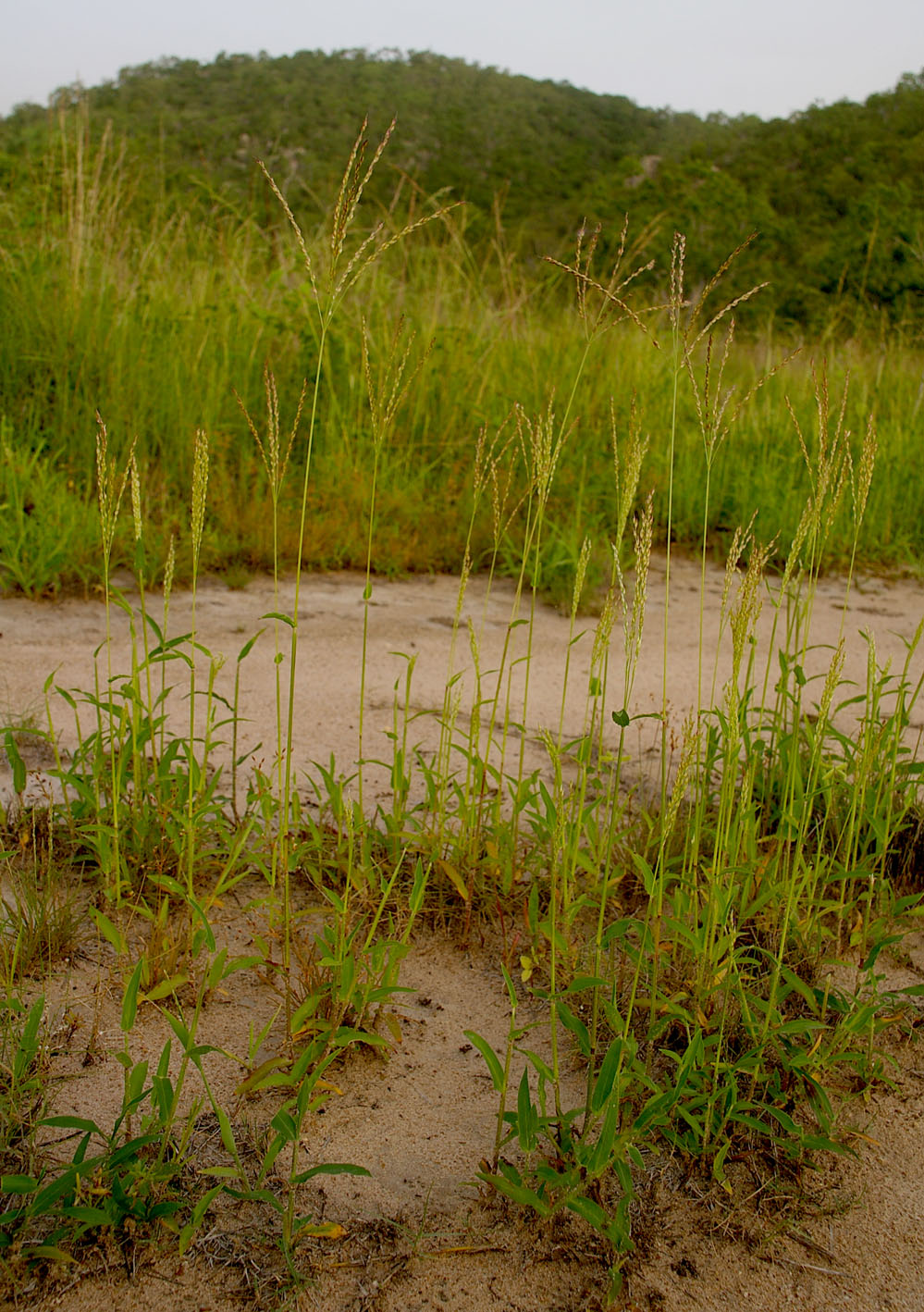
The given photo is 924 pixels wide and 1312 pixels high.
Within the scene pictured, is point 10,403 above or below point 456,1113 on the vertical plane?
above

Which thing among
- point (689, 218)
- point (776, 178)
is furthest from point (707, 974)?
point (776, 178)

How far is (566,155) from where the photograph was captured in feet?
76.3

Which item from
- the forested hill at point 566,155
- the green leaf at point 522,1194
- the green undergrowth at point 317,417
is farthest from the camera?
the forested hill at point 566,155

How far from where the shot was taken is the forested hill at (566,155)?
38.0 ft

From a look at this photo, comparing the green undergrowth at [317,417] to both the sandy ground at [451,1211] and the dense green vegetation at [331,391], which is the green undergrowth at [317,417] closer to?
the dense green vegetation at [331,391]

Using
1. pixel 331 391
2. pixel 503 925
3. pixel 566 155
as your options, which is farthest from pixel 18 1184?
pixel 566 155

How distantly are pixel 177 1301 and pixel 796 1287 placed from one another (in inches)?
33.5

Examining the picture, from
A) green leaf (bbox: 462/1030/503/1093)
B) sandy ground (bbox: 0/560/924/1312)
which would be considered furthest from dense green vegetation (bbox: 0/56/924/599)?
sandy ground (bbox: 0/560/924/1312)

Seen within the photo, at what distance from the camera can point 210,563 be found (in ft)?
14.2

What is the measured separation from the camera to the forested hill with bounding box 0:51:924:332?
11.6 metres

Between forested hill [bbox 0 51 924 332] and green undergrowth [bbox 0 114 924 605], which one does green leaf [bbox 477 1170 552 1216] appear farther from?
forested hill [bbox 0 51 924 332]

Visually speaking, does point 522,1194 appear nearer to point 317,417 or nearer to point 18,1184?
point 18,1184

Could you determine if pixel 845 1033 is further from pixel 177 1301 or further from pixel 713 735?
pixel 177 1301

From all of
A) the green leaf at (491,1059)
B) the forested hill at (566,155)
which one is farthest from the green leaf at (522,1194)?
the forested hill at (566,155)
